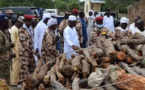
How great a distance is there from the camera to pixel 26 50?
7270 millimetres

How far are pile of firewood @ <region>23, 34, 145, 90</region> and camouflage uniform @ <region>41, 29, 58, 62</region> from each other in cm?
117

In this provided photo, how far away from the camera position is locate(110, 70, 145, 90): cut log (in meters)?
3.83

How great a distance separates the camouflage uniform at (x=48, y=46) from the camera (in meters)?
6.81

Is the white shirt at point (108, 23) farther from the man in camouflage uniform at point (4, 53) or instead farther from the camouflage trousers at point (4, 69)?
the camouflage trousers at point (4, 69)

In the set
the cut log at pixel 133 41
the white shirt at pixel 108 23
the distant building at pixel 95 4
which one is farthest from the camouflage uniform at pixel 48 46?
the distant building at pixel 95 4

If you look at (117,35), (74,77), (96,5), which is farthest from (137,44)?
(96,5)

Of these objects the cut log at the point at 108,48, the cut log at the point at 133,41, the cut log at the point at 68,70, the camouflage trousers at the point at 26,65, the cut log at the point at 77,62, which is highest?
the cut log at the point at 133,41

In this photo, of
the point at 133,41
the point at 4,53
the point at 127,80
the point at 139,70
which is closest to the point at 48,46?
the point at 4,53

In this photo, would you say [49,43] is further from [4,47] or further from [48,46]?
[4,47]

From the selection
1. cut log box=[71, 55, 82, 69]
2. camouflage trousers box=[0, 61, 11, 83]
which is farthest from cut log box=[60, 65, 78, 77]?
camouflage trousers box=[0, 61, 11, 83]

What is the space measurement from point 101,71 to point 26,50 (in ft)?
10.6

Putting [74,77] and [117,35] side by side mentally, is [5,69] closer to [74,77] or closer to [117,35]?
[74,77]

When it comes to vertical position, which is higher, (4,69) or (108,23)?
(108,23)

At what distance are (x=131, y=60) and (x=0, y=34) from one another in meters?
2.56
